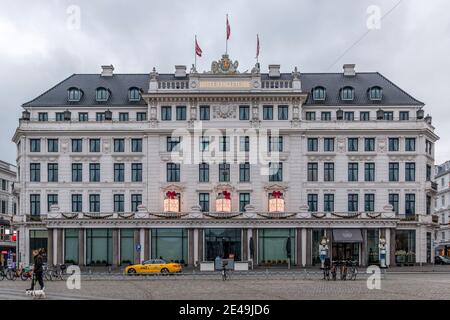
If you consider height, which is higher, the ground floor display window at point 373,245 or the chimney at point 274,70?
the chimney at point 274,70

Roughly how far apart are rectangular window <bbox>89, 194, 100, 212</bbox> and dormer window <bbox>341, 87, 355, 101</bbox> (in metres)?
30.5

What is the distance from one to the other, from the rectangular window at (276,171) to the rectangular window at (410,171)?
14.1 meters

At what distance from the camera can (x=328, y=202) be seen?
3066 inches

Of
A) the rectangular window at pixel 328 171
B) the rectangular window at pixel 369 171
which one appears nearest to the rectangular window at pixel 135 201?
the rectangular window at pixel 328 171

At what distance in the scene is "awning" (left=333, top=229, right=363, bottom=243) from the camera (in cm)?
7288

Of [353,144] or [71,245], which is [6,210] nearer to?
[71,245]

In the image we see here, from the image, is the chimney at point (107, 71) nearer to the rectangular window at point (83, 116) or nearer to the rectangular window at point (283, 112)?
the rectangular window at point (83, 116)

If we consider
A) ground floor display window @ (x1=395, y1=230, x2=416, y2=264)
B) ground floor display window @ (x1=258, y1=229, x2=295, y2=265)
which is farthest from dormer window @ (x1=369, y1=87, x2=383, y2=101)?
ground floor display window @ (x1=258, y1=229, x2=295, y2=265)

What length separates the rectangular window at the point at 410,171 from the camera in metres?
78.1

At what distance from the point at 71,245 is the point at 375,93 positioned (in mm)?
38557

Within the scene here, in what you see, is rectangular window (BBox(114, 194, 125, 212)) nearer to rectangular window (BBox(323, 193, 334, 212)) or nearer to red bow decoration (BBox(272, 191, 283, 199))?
red bow decoration (BBox(272, 191, 283, 199))

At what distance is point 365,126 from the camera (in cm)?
7775

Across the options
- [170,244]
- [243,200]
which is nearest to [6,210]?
[170,244]
